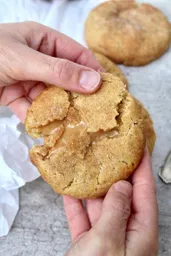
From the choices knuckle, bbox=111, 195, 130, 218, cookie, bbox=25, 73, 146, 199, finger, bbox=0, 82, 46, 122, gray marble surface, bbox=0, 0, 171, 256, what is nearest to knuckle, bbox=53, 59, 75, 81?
cookie, bbox=25, 73, 146, 199

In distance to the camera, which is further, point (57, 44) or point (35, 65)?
point (57, 44)

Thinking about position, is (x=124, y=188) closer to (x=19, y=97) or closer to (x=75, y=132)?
(x=75, y=132)

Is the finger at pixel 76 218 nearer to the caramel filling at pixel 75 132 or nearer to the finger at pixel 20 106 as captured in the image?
the caramel filling at pixel 75 132

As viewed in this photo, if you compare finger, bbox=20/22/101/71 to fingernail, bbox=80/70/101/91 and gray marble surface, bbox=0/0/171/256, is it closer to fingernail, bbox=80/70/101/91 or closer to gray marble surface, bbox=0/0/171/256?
fingernail, bbox=80/70/101/91

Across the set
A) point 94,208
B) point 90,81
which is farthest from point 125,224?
point 90,81

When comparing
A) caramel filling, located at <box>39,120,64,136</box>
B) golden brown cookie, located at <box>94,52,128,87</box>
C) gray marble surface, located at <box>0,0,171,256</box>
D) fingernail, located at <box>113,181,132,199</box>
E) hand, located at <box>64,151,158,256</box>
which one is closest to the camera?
hand, located at <box>64,151,158,256</box>

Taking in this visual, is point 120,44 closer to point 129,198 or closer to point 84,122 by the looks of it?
point 84,122

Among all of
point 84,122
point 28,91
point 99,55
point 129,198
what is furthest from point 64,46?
point 129,198
